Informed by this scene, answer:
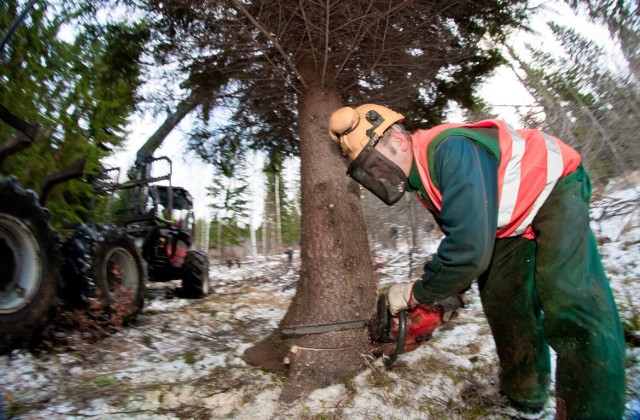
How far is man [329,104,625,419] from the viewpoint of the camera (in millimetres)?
1712

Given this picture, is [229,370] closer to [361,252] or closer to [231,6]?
[361,252]

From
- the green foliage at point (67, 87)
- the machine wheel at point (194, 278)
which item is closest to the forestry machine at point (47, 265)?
the green foliage at point (67, 87)

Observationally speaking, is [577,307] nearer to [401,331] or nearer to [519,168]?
[519,168]

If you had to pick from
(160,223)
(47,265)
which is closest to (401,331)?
(47,265)

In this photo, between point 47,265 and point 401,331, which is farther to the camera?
point 47,265

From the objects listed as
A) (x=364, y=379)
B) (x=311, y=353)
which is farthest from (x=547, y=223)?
(x=311, y=353)

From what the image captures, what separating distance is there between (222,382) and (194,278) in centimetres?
450

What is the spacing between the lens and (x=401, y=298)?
2111 mm

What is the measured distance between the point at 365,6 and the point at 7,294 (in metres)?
3.80

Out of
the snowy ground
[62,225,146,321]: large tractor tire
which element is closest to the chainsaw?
the snowy ground

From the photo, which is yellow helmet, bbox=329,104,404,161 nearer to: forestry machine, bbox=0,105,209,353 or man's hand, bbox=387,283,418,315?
man's hand, bbox=387,283,418,315

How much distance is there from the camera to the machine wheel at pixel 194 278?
7160 millimetres

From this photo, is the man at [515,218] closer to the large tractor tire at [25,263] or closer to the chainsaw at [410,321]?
the chainsaw at [410,321]

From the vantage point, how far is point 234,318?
509 centimetres
